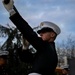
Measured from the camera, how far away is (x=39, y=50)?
4.29 metres

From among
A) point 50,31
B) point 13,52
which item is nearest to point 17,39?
point 13,52

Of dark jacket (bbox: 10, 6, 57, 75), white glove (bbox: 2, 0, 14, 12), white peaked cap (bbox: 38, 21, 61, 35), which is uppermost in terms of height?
white glove (bbox: 2, 0, 14, 12)

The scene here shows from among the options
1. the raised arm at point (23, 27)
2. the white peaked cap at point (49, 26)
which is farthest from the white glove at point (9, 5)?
the white peaked cap at point (49, 26)

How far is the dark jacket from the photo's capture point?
13.6ft

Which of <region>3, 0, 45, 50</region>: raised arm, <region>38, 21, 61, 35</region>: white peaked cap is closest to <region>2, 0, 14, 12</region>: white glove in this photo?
<region>3, 0, 45, 50</region>: raised arm

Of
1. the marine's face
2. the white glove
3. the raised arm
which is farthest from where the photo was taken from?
the marine's face

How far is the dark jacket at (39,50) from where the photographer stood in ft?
13.6

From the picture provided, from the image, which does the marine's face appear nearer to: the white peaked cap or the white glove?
the white peaked cap

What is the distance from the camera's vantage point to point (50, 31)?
14.9 ft

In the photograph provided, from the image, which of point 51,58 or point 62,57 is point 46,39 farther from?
point 62,57

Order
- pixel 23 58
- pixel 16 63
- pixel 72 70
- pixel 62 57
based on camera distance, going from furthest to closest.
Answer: pixel 62 57, pixel 16 63, pixel 72 70, pixel 23 58

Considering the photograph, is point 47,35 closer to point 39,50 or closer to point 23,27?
point 39,50

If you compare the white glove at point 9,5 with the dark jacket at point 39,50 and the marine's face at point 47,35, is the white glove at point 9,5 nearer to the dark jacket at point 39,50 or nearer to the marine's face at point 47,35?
the dark jacket at point 39,50

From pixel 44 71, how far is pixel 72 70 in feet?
18.0
